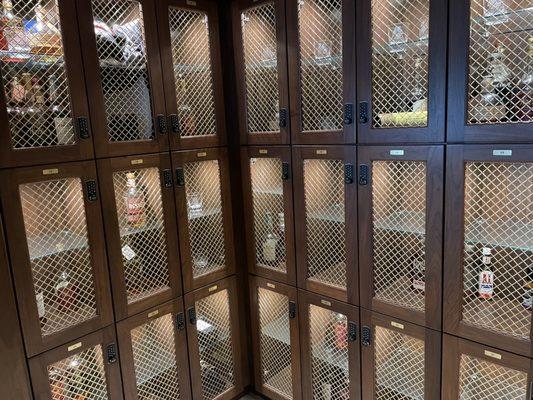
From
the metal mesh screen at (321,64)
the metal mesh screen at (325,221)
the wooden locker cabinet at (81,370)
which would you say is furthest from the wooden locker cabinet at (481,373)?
the wooden locker cabinet at (81,370)

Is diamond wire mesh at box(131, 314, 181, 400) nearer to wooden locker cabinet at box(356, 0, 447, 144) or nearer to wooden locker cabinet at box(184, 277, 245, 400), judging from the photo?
wooden locker cabinet at box(184, 277, 245, 400)

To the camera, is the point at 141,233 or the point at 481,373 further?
the point at 141,233

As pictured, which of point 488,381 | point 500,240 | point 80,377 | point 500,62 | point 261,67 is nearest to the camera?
point 500,62

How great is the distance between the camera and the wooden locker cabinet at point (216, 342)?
2547mm

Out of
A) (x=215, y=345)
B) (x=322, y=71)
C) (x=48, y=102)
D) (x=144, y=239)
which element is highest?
(x=322, y=71)

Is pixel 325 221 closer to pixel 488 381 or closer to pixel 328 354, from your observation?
pixel 328 354

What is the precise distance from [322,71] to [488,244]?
1.13 m

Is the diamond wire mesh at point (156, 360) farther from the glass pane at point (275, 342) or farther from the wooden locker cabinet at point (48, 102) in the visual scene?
the wooden locker cabinet at point (48, 102)

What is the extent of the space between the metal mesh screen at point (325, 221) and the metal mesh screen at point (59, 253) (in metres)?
1.17

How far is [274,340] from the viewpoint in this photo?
271 cm

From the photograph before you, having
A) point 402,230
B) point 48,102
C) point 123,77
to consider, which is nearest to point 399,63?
point 402,230

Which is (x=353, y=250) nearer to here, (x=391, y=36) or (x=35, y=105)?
(x=391, y=36)

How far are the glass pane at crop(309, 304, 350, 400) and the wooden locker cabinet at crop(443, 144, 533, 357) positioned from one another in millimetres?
705

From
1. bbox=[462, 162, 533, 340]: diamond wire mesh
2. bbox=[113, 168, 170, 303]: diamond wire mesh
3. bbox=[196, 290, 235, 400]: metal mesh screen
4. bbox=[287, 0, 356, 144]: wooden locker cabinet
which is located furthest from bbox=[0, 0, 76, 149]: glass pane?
bbox=[462, 162, 533, 340]: diamond wire mesh
